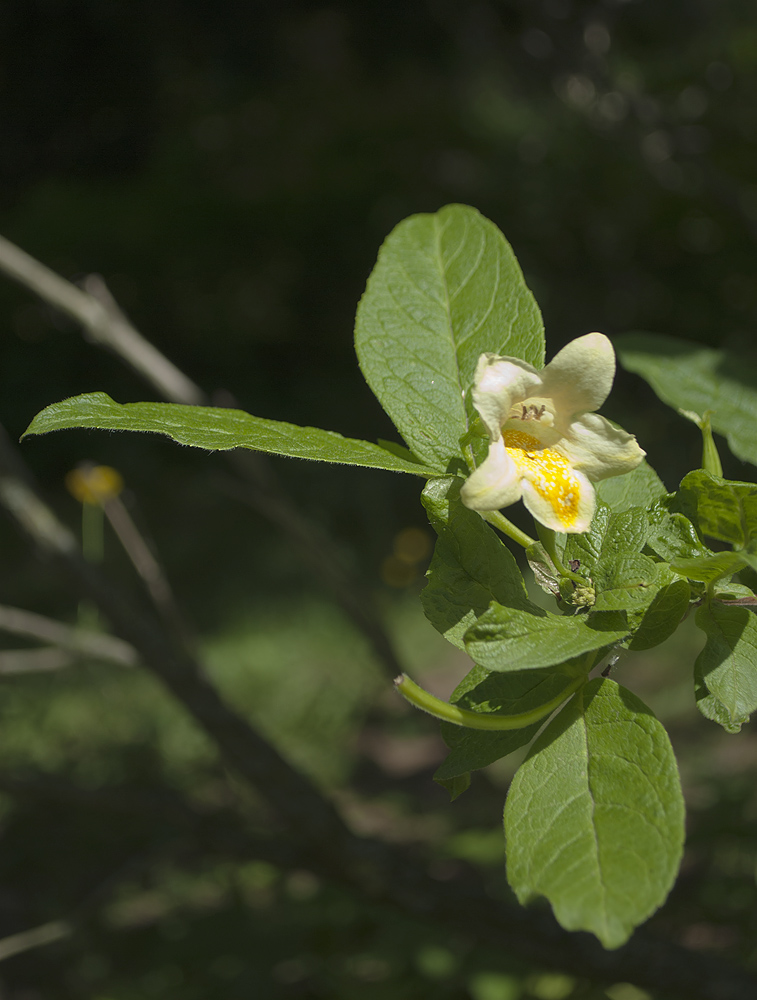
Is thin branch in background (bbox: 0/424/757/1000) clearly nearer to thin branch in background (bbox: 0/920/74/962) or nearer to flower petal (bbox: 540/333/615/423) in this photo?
thin branch in background (bbox: 0/920/74/962)

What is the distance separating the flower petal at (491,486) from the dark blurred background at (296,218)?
8.94 ft

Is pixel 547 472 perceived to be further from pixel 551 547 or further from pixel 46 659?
pixel 46 659

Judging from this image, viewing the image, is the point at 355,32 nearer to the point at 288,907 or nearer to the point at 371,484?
→ the point at 371,484

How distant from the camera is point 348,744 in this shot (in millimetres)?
4367

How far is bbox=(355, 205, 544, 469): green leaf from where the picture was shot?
671mm

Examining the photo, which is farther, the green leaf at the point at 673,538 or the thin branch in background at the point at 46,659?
the thin branch in background at the point at 46,659

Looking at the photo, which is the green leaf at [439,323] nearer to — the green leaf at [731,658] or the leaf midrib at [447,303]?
the leaf midrib at [447,303]

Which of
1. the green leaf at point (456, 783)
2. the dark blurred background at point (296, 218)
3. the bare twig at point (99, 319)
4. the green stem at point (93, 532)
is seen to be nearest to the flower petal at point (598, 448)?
the green leaf at point (456, 783)

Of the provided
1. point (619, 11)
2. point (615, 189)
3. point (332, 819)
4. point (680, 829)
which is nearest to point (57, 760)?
point (332, 819)

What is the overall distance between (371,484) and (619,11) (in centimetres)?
358

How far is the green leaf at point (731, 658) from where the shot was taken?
23.4 inches

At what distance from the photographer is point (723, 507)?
1.96ft

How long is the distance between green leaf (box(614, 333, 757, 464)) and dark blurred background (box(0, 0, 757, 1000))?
7.15ft

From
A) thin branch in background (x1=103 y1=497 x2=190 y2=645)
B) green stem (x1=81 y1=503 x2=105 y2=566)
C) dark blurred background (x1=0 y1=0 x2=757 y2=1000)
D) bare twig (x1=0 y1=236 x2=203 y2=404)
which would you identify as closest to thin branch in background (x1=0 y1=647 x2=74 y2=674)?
thin branch in background (x1=103 y1=497 x2=190 y2=645)
